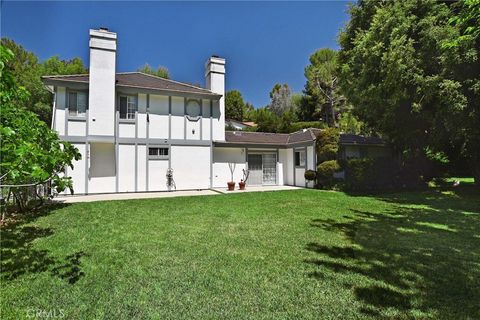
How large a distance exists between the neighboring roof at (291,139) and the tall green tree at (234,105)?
59.1ft

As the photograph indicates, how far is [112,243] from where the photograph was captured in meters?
5.21

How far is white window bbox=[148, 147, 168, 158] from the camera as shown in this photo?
569 inches

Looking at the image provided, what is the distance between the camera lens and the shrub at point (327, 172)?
1445cm

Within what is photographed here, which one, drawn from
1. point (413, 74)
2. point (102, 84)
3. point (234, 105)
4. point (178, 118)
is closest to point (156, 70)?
point (234, 105)

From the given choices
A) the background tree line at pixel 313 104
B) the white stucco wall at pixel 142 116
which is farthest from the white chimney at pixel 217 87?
the background tree line at pixel 313 104

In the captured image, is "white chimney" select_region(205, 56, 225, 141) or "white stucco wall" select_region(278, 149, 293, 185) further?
"white stucco wall" select_region(278, 149, 293, 185)

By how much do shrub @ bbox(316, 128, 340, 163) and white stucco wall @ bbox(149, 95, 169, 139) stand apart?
8.70 metres

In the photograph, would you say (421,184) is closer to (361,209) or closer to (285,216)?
(361,209)

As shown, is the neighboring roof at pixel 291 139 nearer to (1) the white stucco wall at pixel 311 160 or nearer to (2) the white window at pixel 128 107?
(1) the white stucco wall at pixel 311 160

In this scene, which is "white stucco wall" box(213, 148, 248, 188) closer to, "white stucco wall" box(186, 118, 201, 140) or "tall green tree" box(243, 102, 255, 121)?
"white stucco wall" box(186, 118, 201, 140)

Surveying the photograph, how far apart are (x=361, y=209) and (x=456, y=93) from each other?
19.3ft

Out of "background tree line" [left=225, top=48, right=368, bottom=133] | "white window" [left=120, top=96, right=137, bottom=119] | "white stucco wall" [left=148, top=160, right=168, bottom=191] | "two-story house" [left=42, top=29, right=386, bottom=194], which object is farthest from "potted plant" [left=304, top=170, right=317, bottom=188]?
"background tree line" [left=225, top=48, right=368, bottom=133]

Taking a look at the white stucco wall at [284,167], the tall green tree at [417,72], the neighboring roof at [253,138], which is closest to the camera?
the tall green tree at [417,72]

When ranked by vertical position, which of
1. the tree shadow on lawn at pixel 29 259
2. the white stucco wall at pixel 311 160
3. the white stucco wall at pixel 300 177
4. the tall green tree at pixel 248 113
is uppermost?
the tall green tree at pixel 248 113
